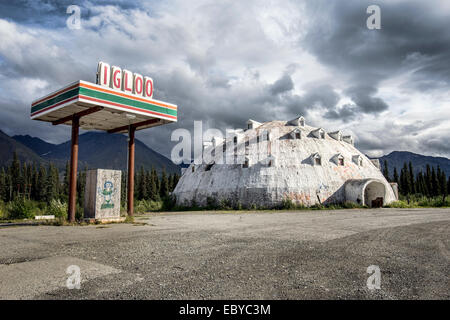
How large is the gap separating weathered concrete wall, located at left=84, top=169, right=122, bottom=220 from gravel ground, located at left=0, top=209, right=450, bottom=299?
5.26 metres

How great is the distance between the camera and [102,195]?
14.2m

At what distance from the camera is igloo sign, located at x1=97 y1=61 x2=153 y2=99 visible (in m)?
14.6

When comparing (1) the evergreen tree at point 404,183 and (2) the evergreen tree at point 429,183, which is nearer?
(2) the evergreen tree at point 429,183

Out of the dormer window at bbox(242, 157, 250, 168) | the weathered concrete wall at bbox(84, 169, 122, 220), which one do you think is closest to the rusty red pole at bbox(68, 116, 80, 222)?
the weathered concrete wall at bbox(84, 169, 122, 220)

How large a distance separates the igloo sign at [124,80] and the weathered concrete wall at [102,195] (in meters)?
4.44

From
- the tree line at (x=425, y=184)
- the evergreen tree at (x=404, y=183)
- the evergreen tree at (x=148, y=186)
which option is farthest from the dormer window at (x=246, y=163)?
the evergreen tree at (x=404, y=183)

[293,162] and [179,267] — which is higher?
[293,162]

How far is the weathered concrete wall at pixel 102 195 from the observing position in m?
14.0

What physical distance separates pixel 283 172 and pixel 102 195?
17.6 metres

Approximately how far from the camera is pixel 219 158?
105 ft

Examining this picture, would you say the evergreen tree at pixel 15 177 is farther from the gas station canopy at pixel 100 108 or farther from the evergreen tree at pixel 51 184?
the gas station canopy at pixel 100 108
